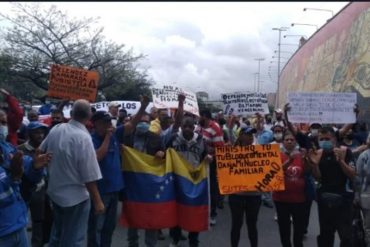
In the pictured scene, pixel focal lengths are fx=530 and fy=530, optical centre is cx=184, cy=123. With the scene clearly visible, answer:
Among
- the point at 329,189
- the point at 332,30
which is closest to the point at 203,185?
the point at 329,189

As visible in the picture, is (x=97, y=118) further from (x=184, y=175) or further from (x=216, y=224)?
(x=216, y=224)

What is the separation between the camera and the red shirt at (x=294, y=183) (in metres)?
6.33

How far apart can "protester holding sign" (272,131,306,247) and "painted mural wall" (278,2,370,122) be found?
11207 mm

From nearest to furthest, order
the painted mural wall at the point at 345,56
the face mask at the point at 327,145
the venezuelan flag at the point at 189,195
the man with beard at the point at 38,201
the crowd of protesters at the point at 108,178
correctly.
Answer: the crowd of protesters at the point at 108,178, the man with beard at the point at 38,201, the face mask at the point at 327,145, the venezuelan flag at the point at 189,195, the painted mural wall at the point at 345,56

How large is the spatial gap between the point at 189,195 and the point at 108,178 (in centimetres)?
120

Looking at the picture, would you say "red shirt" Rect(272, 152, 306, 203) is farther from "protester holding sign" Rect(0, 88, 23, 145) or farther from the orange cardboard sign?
the orange cardboard sign

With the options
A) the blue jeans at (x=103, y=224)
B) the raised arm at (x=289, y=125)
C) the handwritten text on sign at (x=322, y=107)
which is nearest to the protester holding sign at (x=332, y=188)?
the raised arm at (x=289, y=125)

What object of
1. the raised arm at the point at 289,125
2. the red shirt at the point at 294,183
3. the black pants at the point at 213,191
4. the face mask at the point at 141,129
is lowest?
the black pants at the point at 213,191

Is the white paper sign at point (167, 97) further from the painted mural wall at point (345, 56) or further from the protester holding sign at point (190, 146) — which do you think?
the painted mural wall at point (345, 56)

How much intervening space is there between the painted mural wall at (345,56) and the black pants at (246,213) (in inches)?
450

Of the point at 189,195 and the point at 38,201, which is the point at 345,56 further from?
the point at 38,201

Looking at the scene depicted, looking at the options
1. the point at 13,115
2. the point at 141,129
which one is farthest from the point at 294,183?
the point at 13,115

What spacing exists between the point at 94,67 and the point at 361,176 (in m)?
26.1

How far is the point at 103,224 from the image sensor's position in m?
6.08
